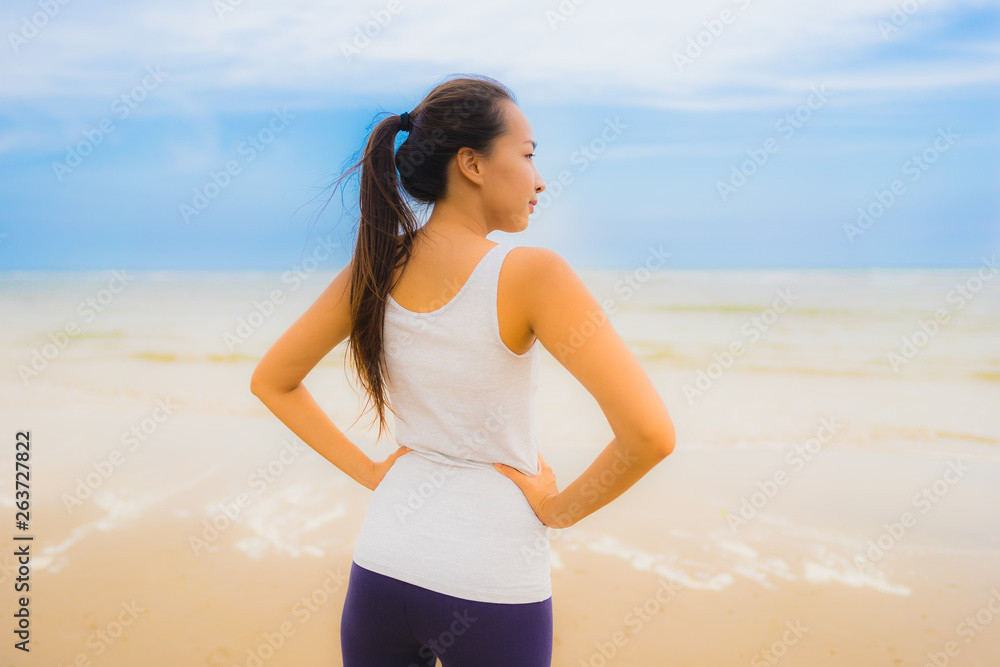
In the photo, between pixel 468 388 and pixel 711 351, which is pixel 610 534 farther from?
pixel 711 351

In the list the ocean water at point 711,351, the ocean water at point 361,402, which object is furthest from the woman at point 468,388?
Result: the ocean water at point 711,351

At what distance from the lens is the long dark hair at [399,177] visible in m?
1.16

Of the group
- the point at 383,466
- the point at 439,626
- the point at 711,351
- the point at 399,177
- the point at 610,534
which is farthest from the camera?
the point at 711,351

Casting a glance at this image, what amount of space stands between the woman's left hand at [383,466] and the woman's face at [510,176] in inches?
17.1

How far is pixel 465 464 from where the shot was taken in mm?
1117

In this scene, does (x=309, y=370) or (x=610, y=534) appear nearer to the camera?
(x=309, y=370)

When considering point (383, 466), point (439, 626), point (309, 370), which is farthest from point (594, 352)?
point (309, 370)

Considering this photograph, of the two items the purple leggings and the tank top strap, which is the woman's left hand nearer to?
the purple leggings

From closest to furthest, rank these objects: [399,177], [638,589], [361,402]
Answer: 1. [399,177]
2. [638,589]
3. [361,402]

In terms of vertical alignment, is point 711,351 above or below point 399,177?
below

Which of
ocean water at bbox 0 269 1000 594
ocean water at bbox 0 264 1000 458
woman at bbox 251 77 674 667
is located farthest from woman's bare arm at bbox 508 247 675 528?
ocean water at bbox 0 264 1000 458

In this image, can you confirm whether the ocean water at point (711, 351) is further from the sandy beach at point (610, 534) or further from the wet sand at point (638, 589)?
the wet sand at point (638, 589)

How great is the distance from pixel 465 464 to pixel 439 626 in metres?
0.26

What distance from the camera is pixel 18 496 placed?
3.90 meters
